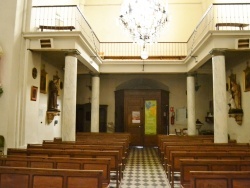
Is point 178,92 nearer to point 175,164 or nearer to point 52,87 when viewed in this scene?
point 52,87

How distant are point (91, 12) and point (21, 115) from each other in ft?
31.4

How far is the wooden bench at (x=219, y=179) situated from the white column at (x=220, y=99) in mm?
4786

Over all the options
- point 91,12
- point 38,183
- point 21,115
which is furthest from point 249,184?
point 91,12

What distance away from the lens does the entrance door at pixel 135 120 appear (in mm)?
13398

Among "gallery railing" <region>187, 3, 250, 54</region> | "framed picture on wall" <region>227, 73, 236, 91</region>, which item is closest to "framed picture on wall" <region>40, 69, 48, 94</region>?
"gallery railing" <region>187, 3, 250, 54</region>

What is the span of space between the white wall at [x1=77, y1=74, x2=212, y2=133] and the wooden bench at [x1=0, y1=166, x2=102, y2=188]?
10869 mm

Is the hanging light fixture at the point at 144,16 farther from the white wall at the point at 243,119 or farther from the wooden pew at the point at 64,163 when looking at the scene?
the wooden pew at the point at 64,163

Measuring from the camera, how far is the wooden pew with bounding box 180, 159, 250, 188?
402cm

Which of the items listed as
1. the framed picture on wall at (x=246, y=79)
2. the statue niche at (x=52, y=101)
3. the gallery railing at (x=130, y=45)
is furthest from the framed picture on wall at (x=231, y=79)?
the statue niche at (x=52, y=101)

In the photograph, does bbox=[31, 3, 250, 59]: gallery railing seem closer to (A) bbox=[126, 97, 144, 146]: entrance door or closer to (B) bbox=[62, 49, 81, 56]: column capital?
(B) bbox=[62, 49, 81, 56]: column capital

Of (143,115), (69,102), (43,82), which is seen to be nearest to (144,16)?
(69,102)

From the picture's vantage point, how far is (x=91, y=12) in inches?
593

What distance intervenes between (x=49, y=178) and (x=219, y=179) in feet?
6.86

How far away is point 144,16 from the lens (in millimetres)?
7586
